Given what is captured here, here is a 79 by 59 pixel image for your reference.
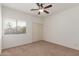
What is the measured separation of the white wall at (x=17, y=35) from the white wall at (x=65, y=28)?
4.98 feet

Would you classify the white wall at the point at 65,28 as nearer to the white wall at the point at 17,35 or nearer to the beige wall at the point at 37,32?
the beige wall at the point at 37,32

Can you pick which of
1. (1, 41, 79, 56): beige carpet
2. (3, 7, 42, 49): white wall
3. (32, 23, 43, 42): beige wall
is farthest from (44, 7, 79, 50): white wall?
(3, 7, 42, 49): white wall

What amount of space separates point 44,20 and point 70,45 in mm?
3337

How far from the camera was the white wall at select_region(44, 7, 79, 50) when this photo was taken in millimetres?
4074

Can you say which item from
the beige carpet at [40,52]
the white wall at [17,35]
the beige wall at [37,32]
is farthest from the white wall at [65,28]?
the white wall at [17,35]

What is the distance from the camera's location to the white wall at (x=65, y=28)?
4074 mm

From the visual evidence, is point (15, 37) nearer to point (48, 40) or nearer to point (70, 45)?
point (48, 40)

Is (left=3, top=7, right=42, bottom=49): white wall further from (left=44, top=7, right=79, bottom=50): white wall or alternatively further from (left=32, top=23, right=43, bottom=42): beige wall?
(left=44, top=7, right=79, bottom=50): white wall

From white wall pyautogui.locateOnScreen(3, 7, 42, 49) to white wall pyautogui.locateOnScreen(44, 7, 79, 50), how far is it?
1519mm

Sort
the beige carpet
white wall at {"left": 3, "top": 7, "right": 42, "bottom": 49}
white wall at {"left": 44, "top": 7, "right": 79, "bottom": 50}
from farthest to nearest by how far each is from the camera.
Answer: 1. white wall at {"left": 3, "top": 7, "right": 42, "bottom": 49}
2. white wall at {"left": 44, "top": 7, "right": 79, "bottom": 50}
3. the beige carpet

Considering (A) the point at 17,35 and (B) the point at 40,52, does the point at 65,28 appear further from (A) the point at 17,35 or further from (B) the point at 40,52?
(A) the point at 17,35

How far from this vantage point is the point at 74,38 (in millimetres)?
4137

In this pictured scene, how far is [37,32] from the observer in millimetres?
6926

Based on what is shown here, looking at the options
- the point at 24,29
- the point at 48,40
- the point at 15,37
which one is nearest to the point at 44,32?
the point at 48,40
